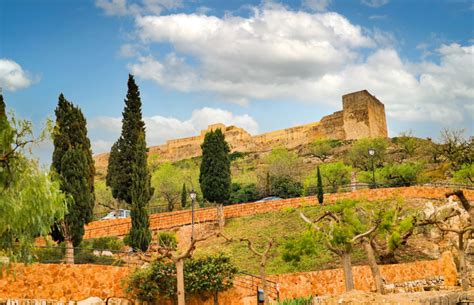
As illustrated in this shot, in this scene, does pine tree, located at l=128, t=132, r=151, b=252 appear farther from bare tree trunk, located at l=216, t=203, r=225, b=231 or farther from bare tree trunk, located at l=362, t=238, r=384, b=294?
bare tree trunk, located at l=362, t=238, r=384, b=294

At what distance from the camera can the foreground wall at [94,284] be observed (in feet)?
52.5

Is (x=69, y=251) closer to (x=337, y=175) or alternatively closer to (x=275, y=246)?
(x=275, y=246)

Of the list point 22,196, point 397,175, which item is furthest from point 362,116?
point 22,196

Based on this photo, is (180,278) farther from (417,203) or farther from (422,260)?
(417,203)

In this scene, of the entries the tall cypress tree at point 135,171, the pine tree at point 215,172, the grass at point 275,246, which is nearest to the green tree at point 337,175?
the grass at point 275,246

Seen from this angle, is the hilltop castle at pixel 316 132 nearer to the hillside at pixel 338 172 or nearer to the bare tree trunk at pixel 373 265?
the hillside at pixel 338 172

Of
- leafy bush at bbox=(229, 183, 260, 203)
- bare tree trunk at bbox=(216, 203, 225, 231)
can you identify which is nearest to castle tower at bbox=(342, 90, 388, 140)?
leafy bush at bbox=(229, 183, 260, 203)

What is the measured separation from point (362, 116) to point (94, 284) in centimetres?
5942

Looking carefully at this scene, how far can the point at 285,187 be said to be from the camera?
49.0 metres

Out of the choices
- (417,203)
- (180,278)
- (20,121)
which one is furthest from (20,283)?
(417,203)

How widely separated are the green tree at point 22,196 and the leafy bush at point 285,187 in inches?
1469

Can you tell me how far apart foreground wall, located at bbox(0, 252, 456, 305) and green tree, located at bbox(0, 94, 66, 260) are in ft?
8.26

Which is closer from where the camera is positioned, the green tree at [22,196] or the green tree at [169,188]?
the green tree at [22,196]

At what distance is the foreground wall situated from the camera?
52.5 feet
